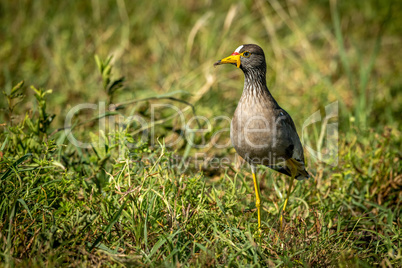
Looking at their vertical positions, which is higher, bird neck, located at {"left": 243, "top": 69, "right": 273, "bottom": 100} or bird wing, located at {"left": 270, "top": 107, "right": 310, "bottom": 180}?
bird neck, located at {"left": 243, "top": 69, "right": 273, "bottom": 100}

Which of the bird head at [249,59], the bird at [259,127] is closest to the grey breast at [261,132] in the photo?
the bird at [259,127]

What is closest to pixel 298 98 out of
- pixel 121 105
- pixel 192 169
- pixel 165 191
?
pixel 192 169

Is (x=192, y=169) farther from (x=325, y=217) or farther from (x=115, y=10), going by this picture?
(x=115, y=10)

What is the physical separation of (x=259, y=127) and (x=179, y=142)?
1.68 metres

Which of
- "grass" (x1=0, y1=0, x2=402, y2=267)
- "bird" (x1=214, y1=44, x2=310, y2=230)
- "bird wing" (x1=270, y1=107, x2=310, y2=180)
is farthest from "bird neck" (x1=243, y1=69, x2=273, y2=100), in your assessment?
"grass" (x1=0, y1=0, x2=402, y2=267)

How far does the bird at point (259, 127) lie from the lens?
3445 millimetres

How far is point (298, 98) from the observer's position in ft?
20.3

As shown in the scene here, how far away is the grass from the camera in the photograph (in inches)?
121

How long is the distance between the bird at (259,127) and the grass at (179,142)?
0.33 m

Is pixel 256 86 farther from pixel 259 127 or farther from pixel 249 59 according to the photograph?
pixel 259 127

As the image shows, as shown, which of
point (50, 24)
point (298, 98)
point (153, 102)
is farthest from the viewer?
point (50, 24)

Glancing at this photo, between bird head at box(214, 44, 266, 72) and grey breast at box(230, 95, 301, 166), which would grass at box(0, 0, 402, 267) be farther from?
bird head at box(214, 44, 266, 72)

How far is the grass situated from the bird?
325mm

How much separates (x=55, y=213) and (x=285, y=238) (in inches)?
64.1
